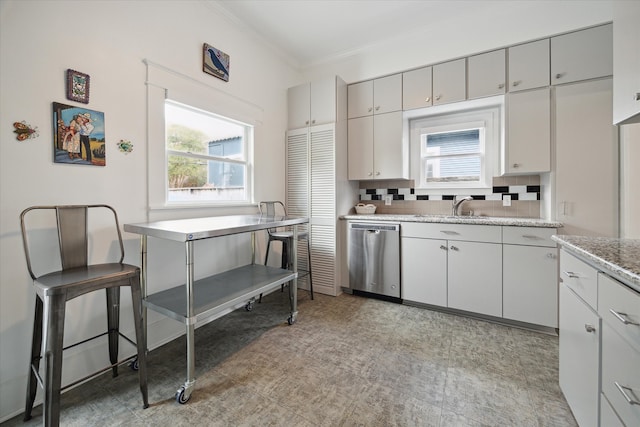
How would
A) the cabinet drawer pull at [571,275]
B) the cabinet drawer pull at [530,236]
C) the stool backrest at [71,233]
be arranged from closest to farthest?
the cabinet drawer pull at [571,275]
the stool backrest at [71,233]
the cabinet drawer pull at [530,236]

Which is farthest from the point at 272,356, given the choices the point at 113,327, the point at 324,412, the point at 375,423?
the point at 113,327

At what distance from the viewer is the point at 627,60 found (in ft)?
4.21

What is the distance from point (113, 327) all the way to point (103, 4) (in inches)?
87.5

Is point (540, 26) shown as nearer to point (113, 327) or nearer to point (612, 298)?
point (612, 298)

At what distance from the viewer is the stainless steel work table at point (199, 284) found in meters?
1.63

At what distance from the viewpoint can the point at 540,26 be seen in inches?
103

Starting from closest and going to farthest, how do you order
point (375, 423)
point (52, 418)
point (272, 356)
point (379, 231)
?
point (52, 418) → point (375, 423) → point (272, 356) → point (379, 231)

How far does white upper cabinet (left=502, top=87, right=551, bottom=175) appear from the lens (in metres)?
2.52

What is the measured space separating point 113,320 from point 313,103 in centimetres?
299

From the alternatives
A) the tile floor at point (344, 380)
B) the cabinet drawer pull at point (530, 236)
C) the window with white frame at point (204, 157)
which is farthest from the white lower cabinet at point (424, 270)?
the window with white frame at point (204, 157)

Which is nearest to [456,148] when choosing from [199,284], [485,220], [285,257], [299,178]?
[485,220]

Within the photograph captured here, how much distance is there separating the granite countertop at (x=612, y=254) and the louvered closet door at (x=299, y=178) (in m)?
2.55

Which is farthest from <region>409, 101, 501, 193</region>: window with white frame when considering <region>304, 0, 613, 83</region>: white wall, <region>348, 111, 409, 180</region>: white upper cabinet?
<region>304, 0, 613, 83</region>: white wall

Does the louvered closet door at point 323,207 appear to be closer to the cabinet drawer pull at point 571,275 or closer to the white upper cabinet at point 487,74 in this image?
the white upper cabinet at point 487,74
